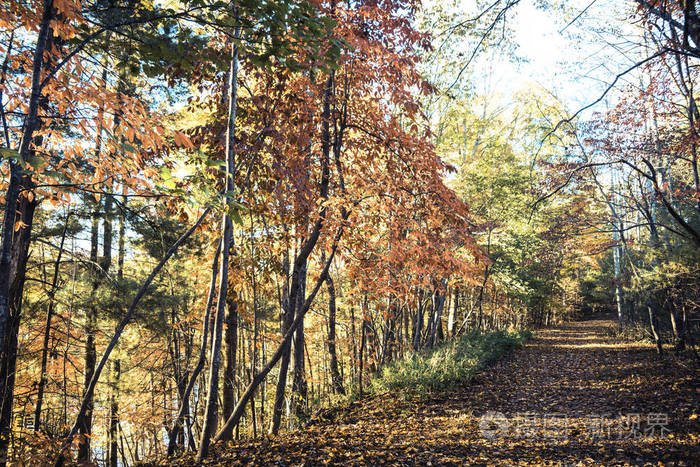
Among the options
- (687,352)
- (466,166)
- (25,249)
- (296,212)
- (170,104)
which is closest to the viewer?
(296,212)

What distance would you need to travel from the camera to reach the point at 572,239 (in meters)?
11.2

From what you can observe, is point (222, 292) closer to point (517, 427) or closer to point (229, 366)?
point (229, 366)

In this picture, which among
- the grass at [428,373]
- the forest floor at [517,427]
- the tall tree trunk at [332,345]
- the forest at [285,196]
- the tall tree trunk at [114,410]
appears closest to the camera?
the forest at [285,196]

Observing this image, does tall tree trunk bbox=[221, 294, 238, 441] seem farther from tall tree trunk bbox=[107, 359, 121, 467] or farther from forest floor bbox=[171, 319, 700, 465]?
tall tree trunk bbox=[107, 359, 121, 467]

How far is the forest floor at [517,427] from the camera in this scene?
3789mm

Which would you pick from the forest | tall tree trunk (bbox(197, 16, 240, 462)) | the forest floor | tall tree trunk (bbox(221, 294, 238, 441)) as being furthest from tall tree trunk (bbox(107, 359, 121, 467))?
tall tree trunk (bbox(197, 16, 240, 462))

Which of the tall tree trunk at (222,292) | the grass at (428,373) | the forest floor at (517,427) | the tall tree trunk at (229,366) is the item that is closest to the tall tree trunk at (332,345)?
the grass at (428,373)

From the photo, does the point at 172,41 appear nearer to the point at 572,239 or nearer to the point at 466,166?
the point at 466,166

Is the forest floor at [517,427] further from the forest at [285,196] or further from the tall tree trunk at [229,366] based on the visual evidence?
the tall tree trunk at [229,366]

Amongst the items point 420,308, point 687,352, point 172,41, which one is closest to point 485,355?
point 420,308

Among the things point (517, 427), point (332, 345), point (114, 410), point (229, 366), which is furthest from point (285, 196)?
point (114, 410)

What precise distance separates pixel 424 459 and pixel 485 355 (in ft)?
22.7

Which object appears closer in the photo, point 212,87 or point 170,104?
point 212,87

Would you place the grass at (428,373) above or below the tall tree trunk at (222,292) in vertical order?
below
